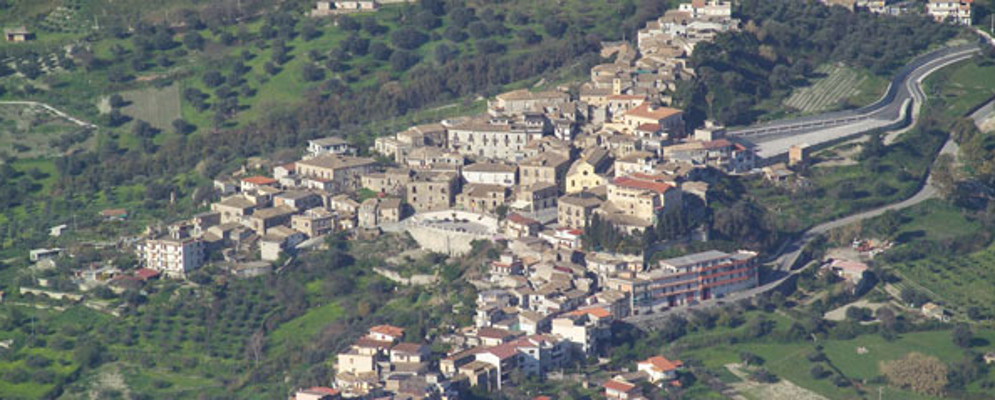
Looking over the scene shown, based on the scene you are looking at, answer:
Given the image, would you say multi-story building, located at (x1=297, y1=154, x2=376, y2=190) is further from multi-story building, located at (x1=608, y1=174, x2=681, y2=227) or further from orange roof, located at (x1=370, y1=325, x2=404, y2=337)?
orange roof, located at (x1=370, y1=325, x2=404, y2=337)

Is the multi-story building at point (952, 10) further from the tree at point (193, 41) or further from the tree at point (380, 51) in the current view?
the tree at point (193, 41)

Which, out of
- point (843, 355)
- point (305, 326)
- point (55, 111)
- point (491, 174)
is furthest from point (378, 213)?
point (55, 111)

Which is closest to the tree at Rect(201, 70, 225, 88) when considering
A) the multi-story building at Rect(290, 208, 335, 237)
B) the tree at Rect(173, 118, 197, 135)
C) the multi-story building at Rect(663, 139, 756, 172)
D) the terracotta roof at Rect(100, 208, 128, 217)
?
the tree at Rect(173, 118, 197, 135)

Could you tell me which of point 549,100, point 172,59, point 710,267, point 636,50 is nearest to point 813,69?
point 636,50

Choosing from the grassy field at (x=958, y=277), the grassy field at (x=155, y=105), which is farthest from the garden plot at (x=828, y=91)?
the grassy field at (x=155, y=105)

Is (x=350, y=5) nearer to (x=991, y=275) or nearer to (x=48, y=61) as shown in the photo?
(x=48, y=61)
